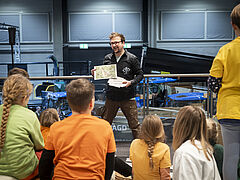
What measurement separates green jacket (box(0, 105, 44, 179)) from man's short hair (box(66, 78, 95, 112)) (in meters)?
0.35

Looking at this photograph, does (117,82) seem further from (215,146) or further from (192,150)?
(192,150)

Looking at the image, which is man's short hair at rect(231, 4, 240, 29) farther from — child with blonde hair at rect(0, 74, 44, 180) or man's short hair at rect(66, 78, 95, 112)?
child with blonde hair at rect(0, 74, 44, 180)

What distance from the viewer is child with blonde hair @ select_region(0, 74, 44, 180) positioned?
1.68 m

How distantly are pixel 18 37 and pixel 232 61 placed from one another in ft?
36.4

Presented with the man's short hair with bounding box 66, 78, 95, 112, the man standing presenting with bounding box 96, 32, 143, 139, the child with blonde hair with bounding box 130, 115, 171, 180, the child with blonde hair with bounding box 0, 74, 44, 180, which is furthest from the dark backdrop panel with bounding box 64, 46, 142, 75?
the man's short hair with bounding box 66, 78, 95, 112

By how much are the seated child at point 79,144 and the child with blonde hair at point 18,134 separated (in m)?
0.16

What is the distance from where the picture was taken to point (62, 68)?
11.4 metres

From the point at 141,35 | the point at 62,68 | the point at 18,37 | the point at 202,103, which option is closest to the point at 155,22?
the point at 141,35

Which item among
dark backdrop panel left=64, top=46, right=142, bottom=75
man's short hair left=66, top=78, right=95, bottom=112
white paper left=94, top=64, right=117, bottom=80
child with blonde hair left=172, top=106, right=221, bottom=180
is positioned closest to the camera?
child with blonde hair left=172, top=106, right=221, bottom=180

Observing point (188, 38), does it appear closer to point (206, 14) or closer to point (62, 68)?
point (206, 14)

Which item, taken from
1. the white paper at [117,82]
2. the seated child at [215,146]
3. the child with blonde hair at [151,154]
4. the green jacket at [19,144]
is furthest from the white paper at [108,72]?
the green jacket at [19,144]

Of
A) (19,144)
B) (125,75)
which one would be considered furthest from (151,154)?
(125,75)

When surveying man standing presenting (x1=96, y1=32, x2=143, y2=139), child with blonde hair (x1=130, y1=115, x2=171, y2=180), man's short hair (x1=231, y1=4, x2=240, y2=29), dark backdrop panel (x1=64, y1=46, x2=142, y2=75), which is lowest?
child with blonde hair (x1=130, y1=115, x2=171, y2=180)

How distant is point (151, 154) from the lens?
2.01m
